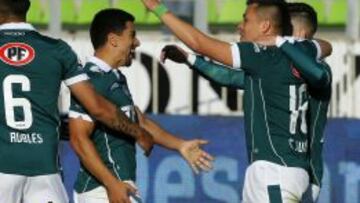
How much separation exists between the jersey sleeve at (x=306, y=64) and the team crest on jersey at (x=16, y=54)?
4.77 ft

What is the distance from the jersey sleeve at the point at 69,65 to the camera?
295 inches

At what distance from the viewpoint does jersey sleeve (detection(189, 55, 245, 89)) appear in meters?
8.20

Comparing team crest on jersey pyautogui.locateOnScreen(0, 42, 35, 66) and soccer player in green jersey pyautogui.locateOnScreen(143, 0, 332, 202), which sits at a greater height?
team crest on jersey pyautogui.locateOnScreen(0, 42, 35, 66)

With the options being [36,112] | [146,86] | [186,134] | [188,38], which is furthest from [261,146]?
[146,86]

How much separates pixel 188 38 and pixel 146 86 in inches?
275

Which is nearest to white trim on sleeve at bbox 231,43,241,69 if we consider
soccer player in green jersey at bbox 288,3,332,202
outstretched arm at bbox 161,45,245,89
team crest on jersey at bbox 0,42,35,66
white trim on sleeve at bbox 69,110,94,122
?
soccer player in green jersey at bbox 288,3,332,202

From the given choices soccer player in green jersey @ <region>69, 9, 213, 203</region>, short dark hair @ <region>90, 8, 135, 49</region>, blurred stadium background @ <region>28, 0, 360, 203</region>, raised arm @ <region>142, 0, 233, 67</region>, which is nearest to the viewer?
raised arm @ <region>142, 0, 233, 67</region>

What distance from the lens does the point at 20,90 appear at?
7422 mm

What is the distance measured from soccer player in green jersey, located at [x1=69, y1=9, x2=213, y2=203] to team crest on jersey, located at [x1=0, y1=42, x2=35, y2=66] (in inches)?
15.3

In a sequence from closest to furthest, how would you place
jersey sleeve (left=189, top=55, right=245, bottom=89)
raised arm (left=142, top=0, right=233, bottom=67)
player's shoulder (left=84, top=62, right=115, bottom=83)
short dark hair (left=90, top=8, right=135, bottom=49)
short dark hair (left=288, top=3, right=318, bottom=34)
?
1. raised arm (left=142, top=0, right=233, bottom=67)
2. player's shoulder (left=84, top=62, right=115, bottom=83)
3. short dark hair (left=90, top=8, right=135, bottom=49)
4. short dark hair (left=288, top=3, right=318, bottom=34)
5. jersey sleeve (left=189, top=55, right=245, bottom=89)

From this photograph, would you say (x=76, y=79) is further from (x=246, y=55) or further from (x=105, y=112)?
(x=246, y=55)

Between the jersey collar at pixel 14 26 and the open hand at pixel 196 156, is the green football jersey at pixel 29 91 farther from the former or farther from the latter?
the open hand at pixel 196 156

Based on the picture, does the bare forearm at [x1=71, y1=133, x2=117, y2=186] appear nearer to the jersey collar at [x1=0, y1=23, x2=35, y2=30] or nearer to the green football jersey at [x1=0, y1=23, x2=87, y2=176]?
the green football jersey at [x1=0, y1=23, x2=87, y2=176]

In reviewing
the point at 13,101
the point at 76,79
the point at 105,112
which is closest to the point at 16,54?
the point at 13,101
